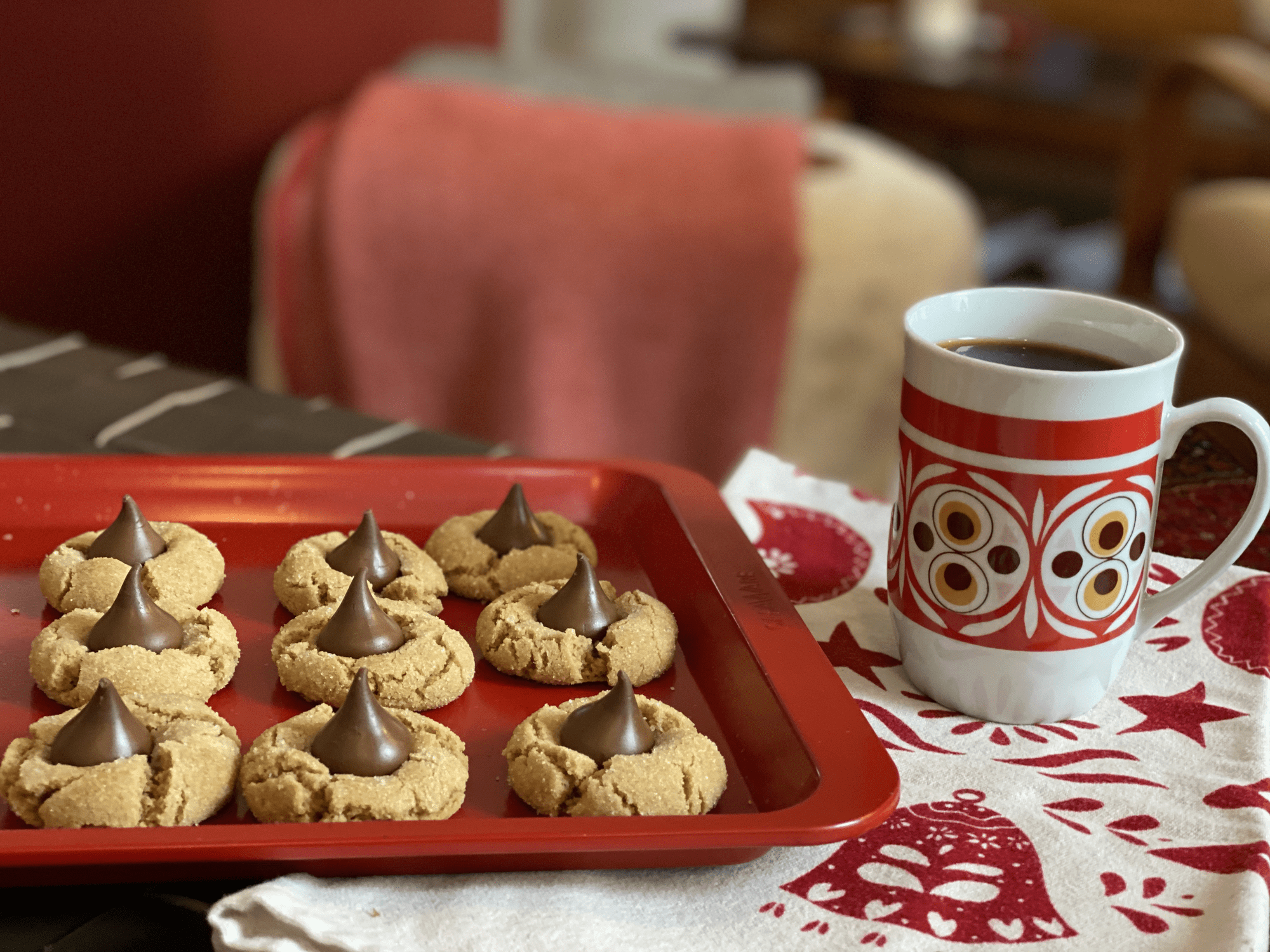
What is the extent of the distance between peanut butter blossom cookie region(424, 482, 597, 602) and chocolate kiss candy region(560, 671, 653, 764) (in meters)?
0.18

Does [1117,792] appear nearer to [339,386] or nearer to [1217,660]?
[1217,660]

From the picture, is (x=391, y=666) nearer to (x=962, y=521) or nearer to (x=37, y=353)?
(x=962, y=521)

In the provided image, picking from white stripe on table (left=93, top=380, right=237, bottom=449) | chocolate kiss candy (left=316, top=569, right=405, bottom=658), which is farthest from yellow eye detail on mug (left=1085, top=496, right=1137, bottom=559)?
white stripe on table (left=93, top=380, right=237, bottom=449)

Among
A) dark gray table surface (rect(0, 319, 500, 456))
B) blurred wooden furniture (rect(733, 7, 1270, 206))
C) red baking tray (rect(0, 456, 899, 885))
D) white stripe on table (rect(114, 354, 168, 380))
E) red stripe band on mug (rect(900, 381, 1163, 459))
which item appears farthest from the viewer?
blurred wooden furniture (rect(733, 7, 1270, 206))

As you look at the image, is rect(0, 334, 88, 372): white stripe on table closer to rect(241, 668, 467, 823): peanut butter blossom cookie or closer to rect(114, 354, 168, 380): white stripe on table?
rect(114, 354, 168, 380): white stripe on table

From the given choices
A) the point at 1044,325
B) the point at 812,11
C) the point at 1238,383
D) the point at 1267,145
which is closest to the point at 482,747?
the point at 1044,325

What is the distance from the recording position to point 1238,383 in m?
1.93

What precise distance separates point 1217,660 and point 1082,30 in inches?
179

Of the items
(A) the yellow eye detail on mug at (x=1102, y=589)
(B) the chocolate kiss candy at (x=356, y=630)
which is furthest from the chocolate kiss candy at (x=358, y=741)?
(A) the yellow eye detail on mug at (x=1102, y=589)

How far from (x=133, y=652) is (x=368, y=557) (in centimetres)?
15

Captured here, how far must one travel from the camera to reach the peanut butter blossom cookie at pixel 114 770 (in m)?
0.51

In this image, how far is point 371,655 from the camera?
0.66m

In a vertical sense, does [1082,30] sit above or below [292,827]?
above

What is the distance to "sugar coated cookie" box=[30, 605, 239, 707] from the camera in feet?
2.02
